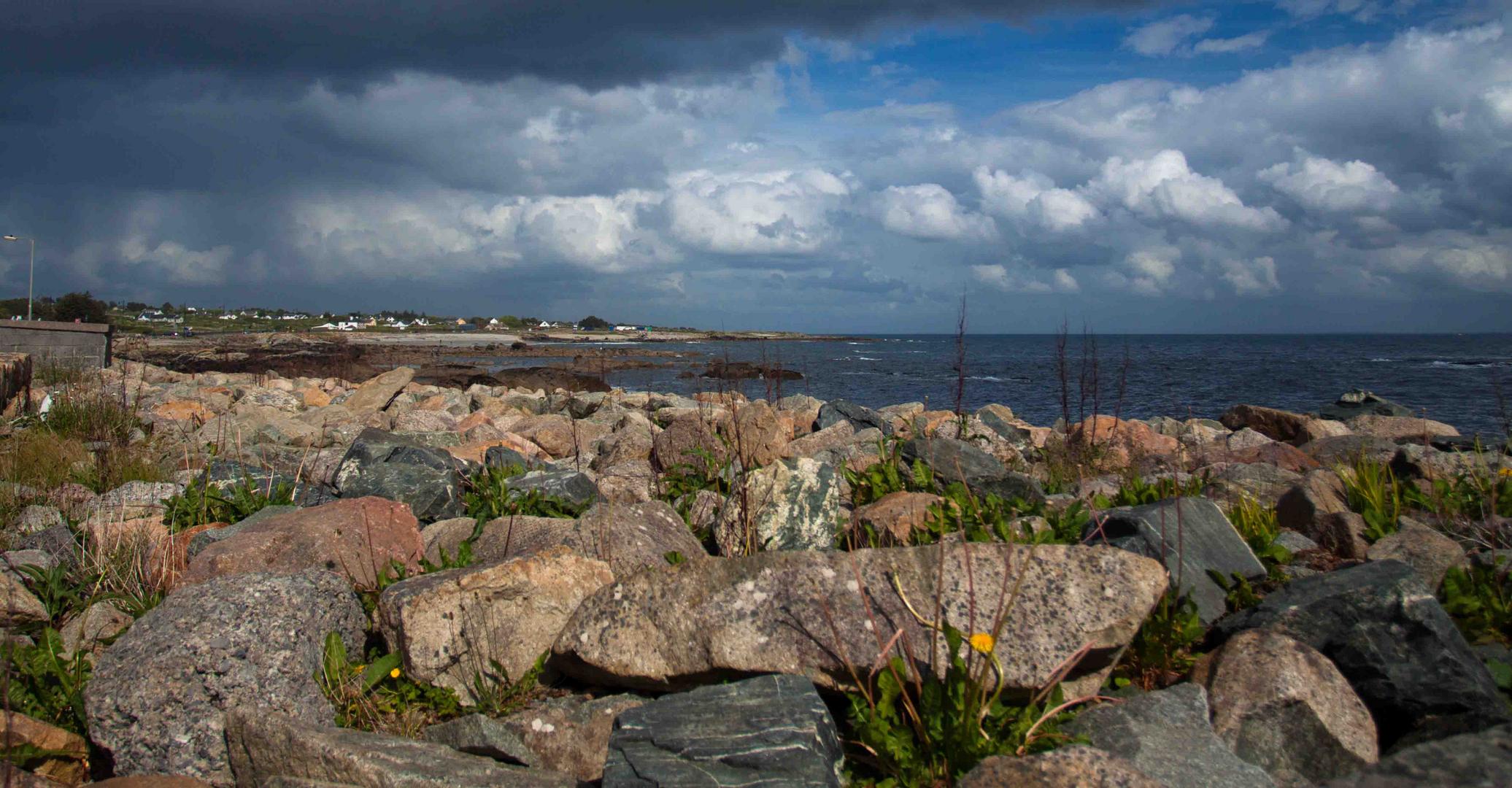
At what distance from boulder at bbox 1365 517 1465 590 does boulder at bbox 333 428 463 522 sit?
5.25 meters

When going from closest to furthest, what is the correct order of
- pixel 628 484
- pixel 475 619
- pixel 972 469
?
pixel 475 619, pixel 972 469, pixel 628 484

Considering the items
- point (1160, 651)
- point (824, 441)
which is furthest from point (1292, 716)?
point (824, 441)

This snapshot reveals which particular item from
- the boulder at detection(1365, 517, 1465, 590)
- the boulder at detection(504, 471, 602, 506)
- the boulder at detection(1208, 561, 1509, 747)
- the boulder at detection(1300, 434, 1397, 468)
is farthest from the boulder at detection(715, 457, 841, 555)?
the boulder at detection(1300, 434, 1397, 468)

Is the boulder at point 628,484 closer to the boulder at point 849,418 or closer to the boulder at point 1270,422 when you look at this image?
the boulder at point 849,418

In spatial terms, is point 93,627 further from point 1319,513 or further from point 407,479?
point 1319,513

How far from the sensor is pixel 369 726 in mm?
3592

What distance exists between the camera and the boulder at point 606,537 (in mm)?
4625

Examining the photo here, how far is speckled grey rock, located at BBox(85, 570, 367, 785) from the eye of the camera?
3438 millimetres

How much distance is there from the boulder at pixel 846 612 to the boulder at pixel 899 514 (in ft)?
3.60

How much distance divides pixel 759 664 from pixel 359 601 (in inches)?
83.5

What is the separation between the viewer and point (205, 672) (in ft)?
11.6

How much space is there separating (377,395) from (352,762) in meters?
14.8

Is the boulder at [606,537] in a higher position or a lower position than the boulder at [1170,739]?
higher

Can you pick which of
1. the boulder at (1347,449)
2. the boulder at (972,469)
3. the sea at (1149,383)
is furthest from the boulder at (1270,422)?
the boulder at (972,469)
